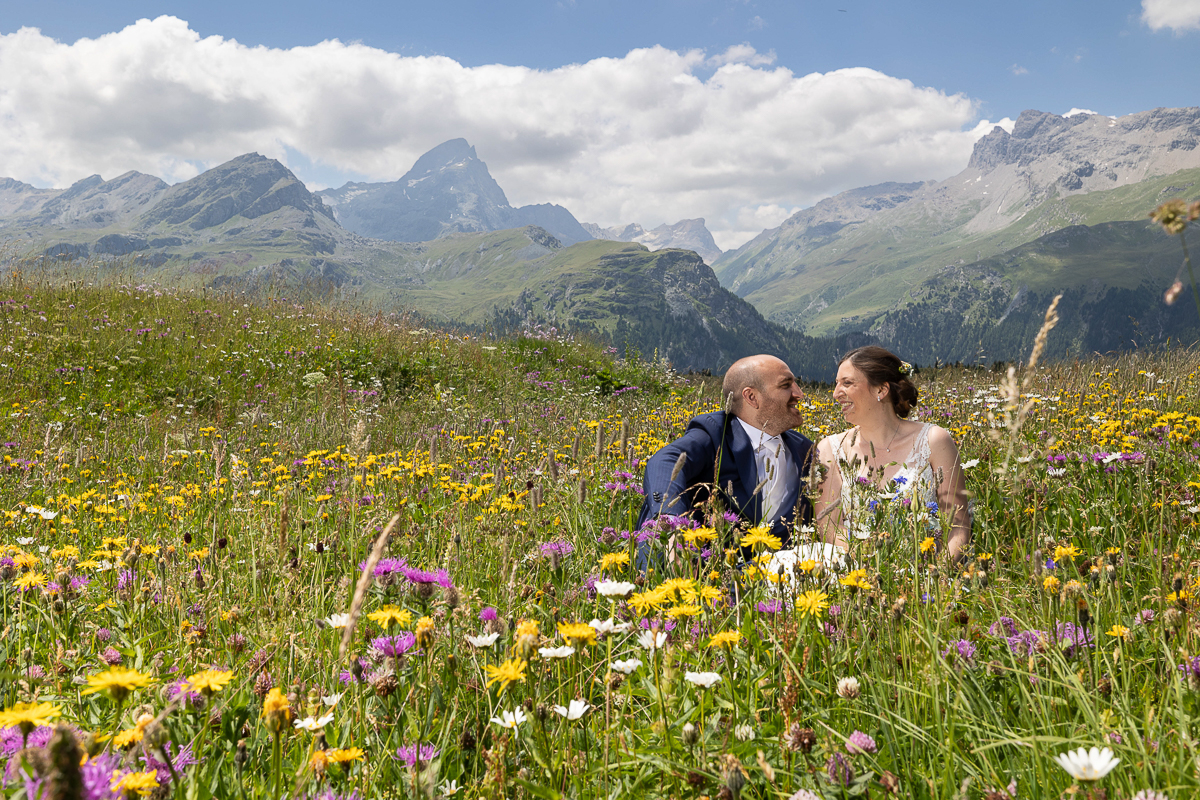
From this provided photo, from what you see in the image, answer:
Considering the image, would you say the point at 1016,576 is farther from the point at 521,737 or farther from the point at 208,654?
the point at 208,654

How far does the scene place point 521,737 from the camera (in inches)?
61.4

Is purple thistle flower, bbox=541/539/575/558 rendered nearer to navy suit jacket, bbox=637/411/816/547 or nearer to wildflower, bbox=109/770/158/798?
navy suit jacket, bbox=637/411/816/547

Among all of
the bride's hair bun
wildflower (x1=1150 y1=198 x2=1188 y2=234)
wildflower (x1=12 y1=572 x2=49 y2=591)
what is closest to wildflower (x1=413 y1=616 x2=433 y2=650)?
wildflower (x1=1150 y1=198 x2=1188 y2=234)

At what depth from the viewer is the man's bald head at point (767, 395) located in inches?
173

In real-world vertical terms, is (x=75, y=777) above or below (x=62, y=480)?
above

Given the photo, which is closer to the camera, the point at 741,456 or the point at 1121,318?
the point at 741,456

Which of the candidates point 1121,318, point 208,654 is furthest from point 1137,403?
point 1121,318

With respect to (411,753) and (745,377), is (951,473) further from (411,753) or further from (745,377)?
(411,753)

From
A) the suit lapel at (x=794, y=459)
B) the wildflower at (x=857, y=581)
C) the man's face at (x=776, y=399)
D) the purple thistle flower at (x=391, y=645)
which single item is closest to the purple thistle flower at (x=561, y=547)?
the purple thistle flower at (x=391, y=645)

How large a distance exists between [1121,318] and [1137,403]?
217265mm

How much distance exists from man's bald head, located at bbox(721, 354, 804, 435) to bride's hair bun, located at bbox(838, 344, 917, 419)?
535 mm

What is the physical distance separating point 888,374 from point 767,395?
0.86 m

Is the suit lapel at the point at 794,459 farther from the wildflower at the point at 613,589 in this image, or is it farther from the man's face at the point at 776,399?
the wildflower at the point at 613,589

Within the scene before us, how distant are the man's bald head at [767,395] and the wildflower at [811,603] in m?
2.64
